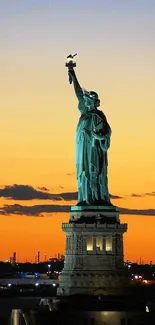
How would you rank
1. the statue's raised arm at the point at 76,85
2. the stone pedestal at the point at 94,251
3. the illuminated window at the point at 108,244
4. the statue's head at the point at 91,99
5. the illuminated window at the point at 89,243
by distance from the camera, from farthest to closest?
the statue's raised arm at the point at 76,85 < the statue's head at the point at 91,99 < the illuminated window at the point at 108,244 < the illuminated window at the point at 89,243 < the stone pedestal at the point at 94,251

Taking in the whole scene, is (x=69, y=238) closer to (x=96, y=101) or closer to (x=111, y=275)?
(x=111, y=275)

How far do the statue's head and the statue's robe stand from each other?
46 centimetres

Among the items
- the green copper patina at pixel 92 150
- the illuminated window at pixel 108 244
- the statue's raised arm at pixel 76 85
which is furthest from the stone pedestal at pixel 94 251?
the statue's raised arm at pixel 76 85

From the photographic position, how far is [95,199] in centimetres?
10675

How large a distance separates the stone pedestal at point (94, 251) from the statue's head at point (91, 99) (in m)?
8.91

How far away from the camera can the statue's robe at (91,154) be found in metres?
107

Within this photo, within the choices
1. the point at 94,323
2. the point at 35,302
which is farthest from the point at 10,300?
the point at 94,323

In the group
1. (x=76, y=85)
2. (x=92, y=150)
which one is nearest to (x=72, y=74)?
(x=76, y=85)

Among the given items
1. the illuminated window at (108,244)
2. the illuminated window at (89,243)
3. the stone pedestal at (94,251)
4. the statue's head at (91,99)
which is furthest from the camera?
the statue's head at (91,99)

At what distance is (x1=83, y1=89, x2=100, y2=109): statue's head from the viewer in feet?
354

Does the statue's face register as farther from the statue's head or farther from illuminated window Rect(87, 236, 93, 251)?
illuminated window Rect(87, 236, 93, 251)

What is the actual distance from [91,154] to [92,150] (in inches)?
13.8

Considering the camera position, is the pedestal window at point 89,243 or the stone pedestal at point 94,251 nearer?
the stone pedestal at point 94,251

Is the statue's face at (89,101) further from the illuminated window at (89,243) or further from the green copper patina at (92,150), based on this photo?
the illuminated window at (89,243)
